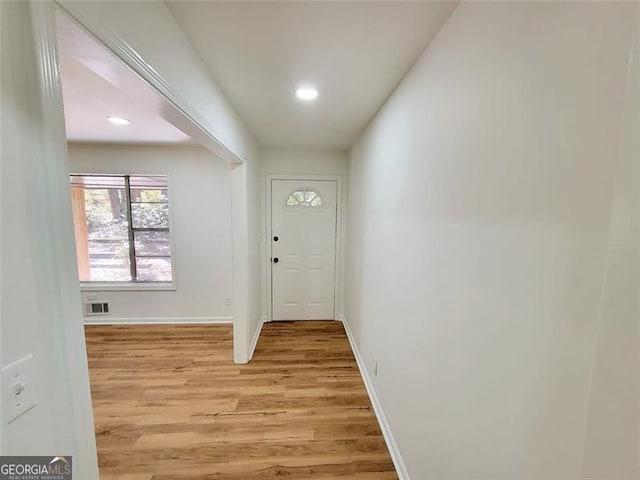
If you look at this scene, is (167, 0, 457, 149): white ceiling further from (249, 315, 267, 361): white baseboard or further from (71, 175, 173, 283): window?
(249, 315, 267, 361): white baseboard

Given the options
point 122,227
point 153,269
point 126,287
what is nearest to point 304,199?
point 153,269

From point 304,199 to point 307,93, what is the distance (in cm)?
190

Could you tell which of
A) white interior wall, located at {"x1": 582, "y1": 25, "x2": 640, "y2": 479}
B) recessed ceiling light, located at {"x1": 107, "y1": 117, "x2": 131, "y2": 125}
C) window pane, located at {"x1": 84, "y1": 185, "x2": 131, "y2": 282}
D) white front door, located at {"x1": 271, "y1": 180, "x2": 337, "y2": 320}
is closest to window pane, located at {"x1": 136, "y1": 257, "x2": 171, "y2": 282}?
window pane, located at {"x1": 84, "y1": 185, "x2": 131, "y2": 282}

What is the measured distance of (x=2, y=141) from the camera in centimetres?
55

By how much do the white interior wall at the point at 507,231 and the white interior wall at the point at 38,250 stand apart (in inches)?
44.7

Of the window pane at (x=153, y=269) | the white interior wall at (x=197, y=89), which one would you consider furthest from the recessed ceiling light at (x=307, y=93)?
the window pane at (x=153, y=269)

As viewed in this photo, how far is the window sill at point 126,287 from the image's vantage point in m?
3.59

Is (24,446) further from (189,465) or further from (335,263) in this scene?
(335,263)

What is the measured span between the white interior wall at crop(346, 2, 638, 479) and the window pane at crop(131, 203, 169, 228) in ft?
10.8

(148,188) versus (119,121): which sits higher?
(119,121)

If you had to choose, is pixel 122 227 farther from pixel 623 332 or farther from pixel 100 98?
pixel 623 332

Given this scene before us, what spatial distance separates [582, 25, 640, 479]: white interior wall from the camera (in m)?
0.40

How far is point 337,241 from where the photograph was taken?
385 cm

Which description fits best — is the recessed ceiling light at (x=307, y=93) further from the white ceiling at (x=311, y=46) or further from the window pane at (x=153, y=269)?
the window pane at (x=153, y=269)
